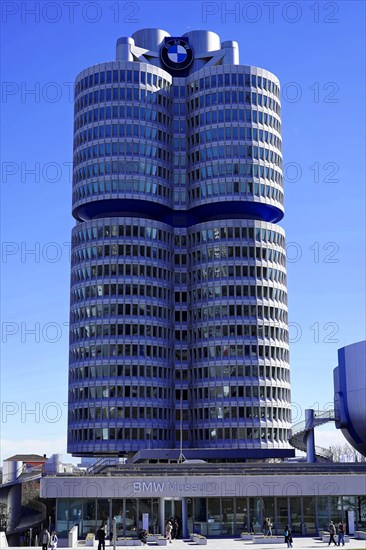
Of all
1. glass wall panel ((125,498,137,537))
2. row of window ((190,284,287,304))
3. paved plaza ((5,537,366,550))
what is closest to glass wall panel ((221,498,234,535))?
paved plaza ((5,537,366,550))

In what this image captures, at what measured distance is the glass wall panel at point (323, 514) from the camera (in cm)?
7894

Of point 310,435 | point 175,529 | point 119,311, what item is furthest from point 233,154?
point 175,529

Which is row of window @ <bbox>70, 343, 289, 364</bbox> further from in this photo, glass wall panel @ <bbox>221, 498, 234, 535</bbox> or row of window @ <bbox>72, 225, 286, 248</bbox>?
glass wall panel @ <bbox>221, 498, 234, 535</bbox>

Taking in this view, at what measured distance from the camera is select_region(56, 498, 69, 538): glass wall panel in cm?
7612

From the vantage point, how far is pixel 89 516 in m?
77.3

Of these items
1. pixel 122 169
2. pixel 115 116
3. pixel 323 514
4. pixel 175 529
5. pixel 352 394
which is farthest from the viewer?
pixel 115 116

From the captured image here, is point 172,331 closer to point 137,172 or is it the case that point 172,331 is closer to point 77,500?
point 137,172

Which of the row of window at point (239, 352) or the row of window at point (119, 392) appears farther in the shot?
the row of window at point (239, 352)

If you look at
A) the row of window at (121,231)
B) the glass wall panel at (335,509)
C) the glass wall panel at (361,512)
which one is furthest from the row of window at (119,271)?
the glass wall panel at (361,512)

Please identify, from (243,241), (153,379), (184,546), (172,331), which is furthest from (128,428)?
(184,546)

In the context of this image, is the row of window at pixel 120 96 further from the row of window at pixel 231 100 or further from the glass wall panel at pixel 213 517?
the glass wall panel at pixel 213 517

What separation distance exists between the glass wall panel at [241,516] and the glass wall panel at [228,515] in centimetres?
50

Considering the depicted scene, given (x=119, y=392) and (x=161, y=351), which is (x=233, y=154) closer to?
(x=161, y=351)

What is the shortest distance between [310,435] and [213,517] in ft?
163
